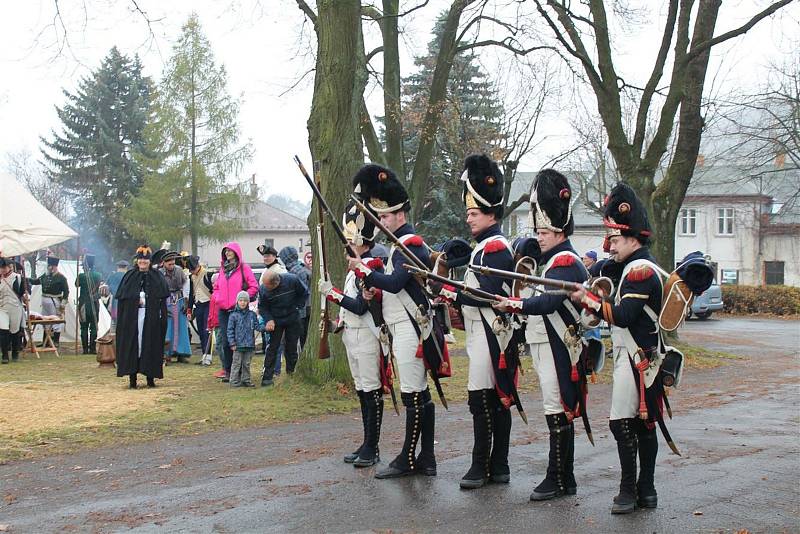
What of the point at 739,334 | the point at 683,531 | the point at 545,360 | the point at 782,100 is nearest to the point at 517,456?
the point at 545,360

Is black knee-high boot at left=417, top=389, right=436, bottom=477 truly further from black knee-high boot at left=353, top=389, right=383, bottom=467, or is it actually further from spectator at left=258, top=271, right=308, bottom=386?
spectator at left=258, top=271, right=308, bottom=386

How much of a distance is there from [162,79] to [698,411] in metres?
36.0

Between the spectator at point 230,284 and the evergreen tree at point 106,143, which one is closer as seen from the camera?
the spectator at point 230,284

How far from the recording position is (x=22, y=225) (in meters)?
19.0

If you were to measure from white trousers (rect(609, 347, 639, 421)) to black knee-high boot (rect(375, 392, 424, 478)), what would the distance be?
1.69 meters

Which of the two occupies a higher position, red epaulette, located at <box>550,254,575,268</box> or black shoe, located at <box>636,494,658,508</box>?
red epaulette, located at <box>550,254,575,268</box>

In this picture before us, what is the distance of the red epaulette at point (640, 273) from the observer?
19.8 feet

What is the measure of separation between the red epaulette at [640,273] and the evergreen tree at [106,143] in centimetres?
4523

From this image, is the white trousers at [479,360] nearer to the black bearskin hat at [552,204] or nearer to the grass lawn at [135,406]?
the black bearskin hat at [552,204]

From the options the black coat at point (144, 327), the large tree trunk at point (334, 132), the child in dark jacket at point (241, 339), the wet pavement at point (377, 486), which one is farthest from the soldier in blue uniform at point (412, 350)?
the black coat at point (144, 327)

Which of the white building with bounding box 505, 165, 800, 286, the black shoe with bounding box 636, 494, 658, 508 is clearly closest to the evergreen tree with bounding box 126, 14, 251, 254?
the white building with bounding box 505, 165, 800, 286

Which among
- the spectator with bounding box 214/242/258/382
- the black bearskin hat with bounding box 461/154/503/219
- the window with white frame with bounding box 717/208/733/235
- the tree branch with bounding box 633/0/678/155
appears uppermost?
the tree branch with bounding box 633/0/678/155

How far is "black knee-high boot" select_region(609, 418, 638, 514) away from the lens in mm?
6133

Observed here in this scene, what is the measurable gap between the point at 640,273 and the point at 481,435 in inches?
71.1
